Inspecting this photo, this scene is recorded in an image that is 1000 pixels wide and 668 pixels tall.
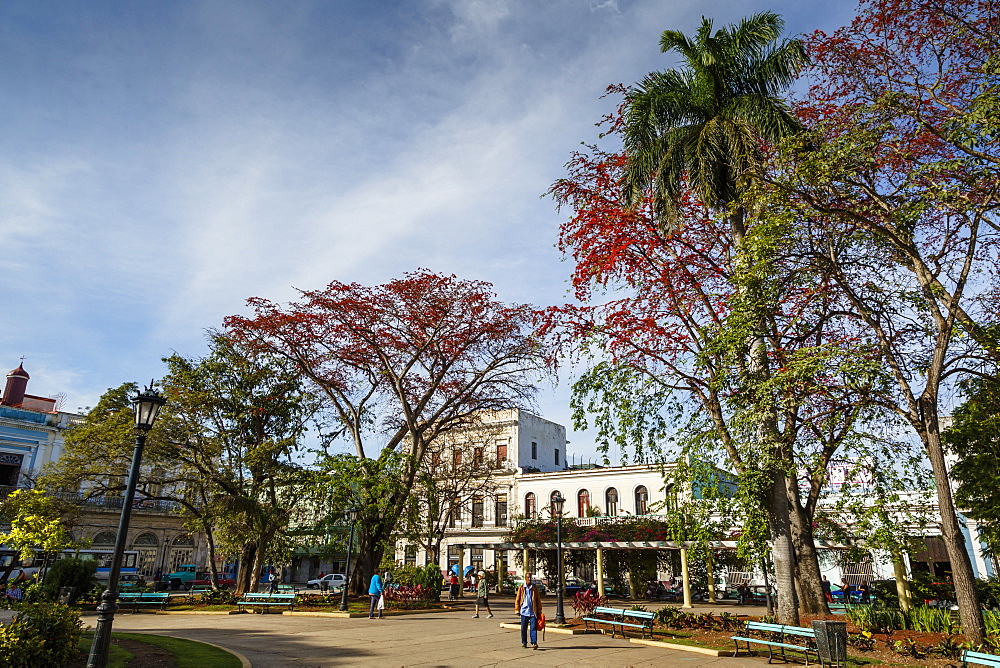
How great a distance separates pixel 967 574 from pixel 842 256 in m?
7.02

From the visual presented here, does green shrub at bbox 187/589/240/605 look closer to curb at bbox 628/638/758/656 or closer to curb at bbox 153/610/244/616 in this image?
curb at bbox 153/610/244/616

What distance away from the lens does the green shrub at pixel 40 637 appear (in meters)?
8.20

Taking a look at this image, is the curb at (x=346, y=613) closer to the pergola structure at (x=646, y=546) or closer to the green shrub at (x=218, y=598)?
the green shrub at (x=218, y=598)

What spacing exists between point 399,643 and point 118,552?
6885 mm

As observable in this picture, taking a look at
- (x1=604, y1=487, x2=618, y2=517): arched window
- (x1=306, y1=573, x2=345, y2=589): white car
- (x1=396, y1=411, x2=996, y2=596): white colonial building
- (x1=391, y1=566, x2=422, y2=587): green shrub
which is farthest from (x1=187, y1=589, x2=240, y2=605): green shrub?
(x1=604, y1=487, x2=618, y2=517): arched window

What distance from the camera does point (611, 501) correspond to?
1549 inches

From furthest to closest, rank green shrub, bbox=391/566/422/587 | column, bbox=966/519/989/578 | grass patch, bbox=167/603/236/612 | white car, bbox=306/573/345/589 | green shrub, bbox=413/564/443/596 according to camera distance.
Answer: white car, bbox=306/573/345/589, green shrub, bbox=391/566/422/587, column, bbox=966/519/989/578, green shrub, bbox=413/564/443/596, grass patch, bbox=167/603/236/612

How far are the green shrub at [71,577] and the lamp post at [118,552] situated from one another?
16577 mm

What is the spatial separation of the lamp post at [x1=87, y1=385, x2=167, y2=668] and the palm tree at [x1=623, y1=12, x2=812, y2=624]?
12.2 meters

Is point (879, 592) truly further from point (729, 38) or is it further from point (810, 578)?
point (729, 38)

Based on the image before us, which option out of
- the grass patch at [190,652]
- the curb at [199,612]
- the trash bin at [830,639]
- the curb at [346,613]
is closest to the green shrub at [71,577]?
the curb at [199,612]

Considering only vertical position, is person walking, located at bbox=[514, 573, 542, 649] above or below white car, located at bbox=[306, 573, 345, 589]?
above

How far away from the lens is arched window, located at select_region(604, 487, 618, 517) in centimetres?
3897

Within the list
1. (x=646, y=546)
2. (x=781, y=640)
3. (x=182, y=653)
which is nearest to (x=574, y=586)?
(x=646, y=546)
